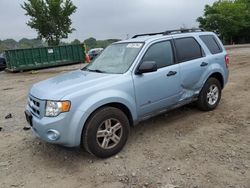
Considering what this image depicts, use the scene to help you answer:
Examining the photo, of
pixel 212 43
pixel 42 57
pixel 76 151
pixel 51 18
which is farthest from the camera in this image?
pixel 51 18

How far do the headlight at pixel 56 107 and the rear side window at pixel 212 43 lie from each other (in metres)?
3.48

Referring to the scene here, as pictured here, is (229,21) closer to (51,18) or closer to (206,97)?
(51,18)

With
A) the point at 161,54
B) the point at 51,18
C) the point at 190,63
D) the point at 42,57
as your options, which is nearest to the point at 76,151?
the point at 161,54

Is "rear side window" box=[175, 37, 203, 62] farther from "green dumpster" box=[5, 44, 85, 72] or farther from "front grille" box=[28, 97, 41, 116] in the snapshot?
"green dumpster" box=[5, 44, 85, 72]

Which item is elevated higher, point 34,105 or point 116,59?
point 116,59

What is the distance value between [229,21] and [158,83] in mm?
46004

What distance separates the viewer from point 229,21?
47062mm

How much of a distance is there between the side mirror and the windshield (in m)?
0.22

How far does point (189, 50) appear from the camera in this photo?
594cm

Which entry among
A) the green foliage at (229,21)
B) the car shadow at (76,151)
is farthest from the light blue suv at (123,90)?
the green foliage at (229,21)

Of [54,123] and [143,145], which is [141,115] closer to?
[143,145]

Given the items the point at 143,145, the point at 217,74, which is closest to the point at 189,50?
the point at 217,74

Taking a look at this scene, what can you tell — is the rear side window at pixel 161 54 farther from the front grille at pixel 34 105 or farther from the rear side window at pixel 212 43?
the front grille at pixel 34 105

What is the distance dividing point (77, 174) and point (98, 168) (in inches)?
12.0
